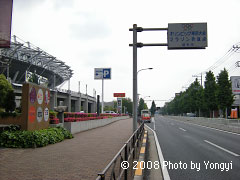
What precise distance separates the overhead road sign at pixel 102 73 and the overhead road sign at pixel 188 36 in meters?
24.2

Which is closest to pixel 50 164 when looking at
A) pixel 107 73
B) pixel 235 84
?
pixel 107 73

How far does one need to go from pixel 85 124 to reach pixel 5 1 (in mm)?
14908

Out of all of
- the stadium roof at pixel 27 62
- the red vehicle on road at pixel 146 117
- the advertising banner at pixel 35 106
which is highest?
the stadium roof at pixel 27 62

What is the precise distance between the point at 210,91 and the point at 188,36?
139 ft

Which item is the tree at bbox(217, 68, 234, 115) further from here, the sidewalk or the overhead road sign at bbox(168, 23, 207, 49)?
the sidewalk

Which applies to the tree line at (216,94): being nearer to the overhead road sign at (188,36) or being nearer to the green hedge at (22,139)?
the overhead road sign at (188,36)

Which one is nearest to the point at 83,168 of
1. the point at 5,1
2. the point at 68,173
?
the point at 68,173

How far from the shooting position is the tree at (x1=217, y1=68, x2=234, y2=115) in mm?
41394

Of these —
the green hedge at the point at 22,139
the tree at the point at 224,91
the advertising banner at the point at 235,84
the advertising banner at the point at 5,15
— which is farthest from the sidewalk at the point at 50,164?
the advertising banner at the point at 235,84

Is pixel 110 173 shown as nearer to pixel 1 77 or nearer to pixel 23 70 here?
pixel 1 77

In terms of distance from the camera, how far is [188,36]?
11188mm

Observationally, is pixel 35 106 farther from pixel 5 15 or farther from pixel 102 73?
pixel 102 73

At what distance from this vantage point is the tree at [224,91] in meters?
41.4

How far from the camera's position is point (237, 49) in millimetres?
31156
